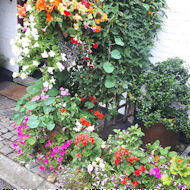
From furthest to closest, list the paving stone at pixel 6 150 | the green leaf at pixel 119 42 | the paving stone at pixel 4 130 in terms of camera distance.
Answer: the paving stone at pixel 4 130
the paving stone at pixel 6 150
the green leaf at pixel 119 42

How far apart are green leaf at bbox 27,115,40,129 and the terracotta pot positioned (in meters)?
1.48

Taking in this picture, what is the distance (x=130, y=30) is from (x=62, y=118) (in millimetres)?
1333

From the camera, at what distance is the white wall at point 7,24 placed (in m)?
4.98

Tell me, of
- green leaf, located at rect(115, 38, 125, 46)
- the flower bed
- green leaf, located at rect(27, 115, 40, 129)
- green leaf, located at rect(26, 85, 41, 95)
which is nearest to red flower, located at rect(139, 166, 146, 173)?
the flower bed

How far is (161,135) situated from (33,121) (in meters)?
1.72

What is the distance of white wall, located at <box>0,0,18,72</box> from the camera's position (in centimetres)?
498

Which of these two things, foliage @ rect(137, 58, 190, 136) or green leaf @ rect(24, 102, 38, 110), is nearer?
green leaf @ rect(24, 102, 38, 110)

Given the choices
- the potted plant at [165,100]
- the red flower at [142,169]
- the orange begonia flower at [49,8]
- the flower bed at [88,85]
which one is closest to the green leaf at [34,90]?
the flower bed at [88,85]

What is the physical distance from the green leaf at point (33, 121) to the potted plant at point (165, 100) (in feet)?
4.45

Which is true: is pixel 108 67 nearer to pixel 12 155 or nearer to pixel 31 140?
pixel 31 140

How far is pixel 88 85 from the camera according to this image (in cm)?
266

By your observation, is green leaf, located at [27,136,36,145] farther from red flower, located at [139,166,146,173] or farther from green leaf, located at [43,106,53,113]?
red flower, located at [139,166,146,173]

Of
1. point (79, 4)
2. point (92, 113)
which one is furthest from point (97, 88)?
point (79, 4)

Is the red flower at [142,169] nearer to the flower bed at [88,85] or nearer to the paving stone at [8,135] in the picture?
the flower bed at [88,85]
